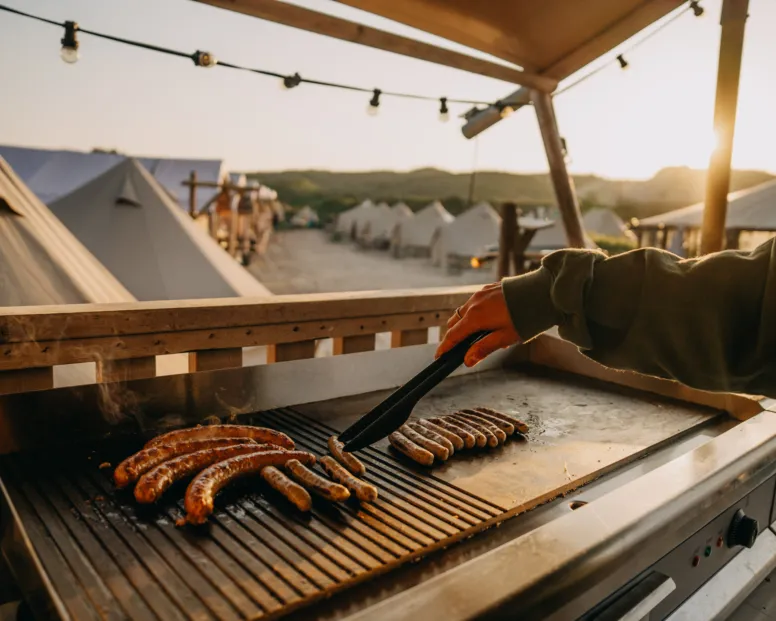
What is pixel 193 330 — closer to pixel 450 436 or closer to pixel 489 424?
pixel 450 436

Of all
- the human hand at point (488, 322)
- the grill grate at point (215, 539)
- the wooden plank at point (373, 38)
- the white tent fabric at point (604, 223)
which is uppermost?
the white tent fabric at point (604, 223)

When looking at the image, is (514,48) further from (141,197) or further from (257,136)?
(257,136)

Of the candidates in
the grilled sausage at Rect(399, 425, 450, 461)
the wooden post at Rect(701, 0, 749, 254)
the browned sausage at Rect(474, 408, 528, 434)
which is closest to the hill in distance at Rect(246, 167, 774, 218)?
the wooden post at Rect(701, 0, 749, 254)

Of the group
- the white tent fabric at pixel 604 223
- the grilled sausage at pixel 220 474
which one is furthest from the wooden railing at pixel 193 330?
the white tent fabric at pixel 604 223

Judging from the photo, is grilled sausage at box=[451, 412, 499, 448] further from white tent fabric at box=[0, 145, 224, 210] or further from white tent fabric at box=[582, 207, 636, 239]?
white tent fabric at box=[582, 207, 636, 239]

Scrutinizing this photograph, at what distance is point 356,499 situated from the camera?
1.83 m

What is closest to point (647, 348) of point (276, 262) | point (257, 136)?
point (276, 262)

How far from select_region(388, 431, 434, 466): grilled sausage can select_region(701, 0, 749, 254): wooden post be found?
4.34 m

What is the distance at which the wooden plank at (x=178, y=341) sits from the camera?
7.50 ft

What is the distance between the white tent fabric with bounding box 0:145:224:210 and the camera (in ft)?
62.4

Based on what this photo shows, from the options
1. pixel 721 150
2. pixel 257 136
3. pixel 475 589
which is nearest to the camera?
pixel 475 589

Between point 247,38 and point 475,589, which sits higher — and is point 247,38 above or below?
above

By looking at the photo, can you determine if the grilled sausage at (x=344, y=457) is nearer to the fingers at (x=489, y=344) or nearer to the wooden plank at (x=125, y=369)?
the fingers at (x=489, y=344)

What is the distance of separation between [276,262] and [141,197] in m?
17.2
